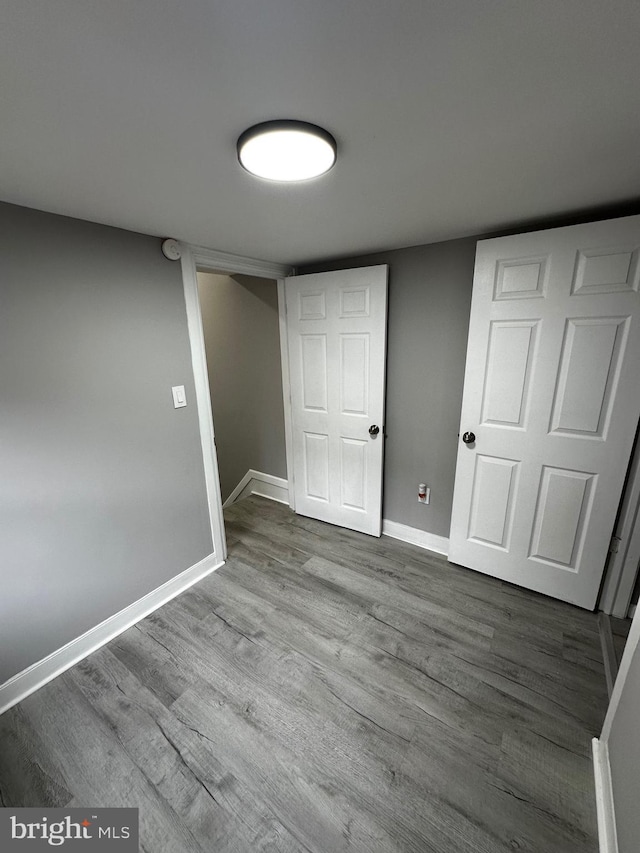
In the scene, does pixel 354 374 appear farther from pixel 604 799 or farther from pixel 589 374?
pixel 604 799

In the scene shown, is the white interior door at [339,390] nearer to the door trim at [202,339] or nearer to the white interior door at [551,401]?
the door trim at [202,339]

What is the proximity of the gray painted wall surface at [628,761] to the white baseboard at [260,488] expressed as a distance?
8.02 feet

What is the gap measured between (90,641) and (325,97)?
2.41 m

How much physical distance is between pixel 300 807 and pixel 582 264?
249 centimetres

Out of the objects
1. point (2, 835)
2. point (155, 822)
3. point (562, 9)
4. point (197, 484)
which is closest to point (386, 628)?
point (155, 822)

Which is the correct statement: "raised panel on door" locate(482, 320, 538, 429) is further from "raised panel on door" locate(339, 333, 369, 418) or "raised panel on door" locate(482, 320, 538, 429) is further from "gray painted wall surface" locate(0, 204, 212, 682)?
"gray painted wall surface" locate(0, 204, 212, 682)

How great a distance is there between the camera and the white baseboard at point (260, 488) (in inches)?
126

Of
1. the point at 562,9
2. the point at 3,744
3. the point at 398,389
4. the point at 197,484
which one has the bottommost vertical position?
the point at 3,744

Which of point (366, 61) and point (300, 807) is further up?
point (366, 61)

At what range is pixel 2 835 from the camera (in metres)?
Answer: 1.07

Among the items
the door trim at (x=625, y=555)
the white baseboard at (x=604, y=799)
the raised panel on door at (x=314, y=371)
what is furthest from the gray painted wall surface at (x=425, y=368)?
the white baseboard at (x=604, y=799)

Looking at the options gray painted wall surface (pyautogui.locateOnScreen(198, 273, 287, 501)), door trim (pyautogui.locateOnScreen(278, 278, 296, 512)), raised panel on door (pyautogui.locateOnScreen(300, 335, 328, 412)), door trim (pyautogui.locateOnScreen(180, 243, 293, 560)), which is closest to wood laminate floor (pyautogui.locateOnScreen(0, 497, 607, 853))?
door trim (pyautogui.locateOnScreen(180, 243, 293, 560))

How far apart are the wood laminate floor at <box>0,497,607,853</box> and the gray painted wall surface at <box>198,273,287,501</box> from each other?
145 cm

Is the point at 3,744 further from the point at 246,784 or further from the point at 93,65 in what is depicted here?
the point at 93,65
